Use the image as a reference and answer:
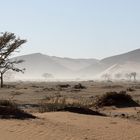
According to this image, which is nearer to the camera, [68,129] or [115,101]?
[68,129]

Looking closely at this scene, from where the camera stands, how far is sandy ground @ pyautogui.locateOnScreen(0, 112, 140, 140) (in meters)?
14.0

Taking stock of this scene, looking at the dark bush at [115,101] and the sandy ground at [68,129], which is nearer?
the sandy ground at [68,129]

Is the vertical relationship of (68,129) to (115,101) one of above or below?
below

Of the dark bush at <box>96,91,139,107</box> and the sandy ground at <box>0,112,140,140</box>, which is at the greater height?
the dark bush at <box>96,91,139,107</box>

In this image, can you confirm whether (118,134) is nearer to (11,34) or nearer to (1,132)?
(1,132)

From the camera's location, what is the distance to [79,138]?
1368cm

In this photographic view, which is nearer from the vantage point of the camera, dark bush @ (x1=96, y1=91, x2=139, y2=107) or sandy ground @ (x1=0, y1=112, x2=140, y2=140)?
sandy ground @ (x1=0, y1=112, x2=140, y2=140)

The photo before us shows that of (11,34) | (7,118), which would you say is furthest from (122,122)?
(11,34)

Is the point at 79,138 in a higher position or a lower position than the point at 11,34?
lower

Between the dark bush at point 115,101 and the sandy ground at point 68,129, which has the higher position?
the dark bush at point 115,101

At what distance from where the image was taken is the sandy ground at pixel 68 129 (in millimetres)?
14008

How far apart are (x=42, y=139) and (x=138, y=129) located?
157 inches

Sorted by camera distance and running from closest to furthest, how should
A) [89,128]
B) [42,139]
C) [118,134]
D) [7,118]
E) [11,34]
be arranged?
[42,139] < [118,134] < [89,128] < [7,118] < [11,34]

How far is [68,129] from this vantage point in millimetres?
15352
